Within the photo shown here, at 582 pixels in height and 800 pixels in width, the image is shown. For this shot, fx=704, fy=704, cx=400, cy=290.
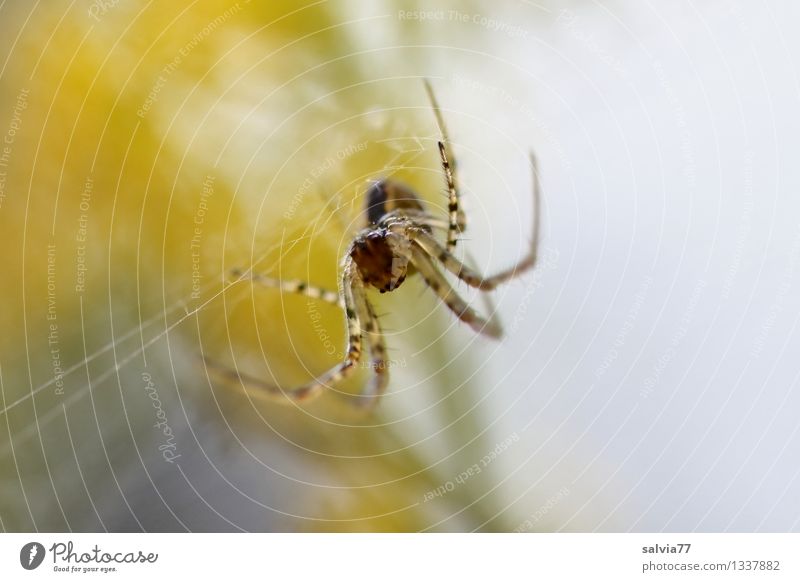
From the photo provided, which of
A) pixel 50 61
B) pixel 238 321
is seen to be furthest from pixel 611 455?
pixel 50 61

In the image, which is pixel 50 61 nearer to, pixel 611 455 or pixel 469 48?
pixel 469 48
